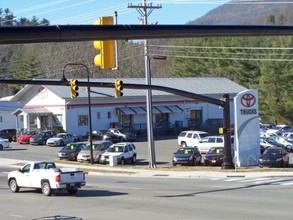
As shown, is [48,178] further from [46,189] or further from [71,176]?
[71,176]

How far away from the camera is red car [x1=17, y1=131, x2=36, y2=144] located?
69.5m

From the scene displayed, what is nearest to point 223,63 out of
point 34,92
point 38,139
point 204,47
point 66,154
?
point 204,47

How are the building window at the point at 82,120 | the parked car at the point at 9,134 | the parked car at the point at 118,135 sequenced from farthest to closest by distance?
1. the building window at the point at 82,120
2. the parked car at the point at 9,134
3. the parked car at the point at 118,135

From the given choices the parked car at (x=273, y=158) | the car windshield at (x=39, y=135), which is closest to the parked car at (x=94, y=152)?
the parked car at (x=273, y=158)

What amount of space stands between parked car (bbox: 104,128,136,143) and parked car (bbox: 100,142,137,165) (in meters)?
17.4

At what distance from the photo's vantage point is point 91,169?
4603cm

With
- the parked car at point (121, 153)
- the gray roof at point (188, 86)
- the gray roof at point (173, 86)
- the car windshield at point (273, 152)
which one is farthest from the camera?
the gray roof at point (188, 86)


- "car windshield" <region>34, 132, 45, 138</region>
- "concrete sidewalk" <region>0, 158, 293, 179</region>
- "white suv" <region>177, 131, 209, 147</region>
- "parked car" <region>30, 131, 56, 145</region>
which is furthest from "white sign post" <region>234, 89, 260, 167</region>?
"car windshield" <region>34, 132, 45, 138</region>

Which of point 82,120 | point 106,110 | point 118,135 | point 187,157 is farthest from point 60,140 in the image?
point 187,157

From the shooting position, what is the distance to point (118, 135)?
68.8 metres

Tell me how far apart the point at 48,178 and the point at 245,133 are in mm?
17863

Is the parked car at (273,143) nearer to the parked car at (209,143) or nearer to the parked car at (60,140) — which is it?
the parked car at (209,143)

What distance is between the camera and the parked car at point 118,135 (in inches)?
2692

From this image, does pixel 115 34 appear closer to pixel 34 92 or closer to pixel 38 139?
pixel 38 139
